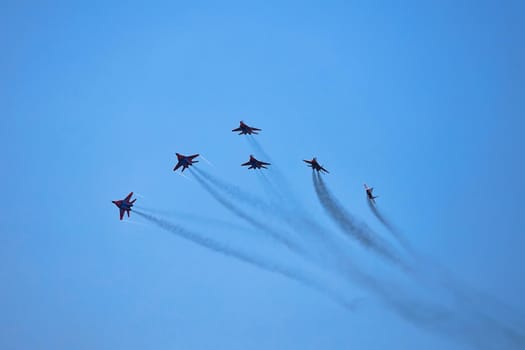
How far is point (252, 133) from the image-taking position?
114 feet

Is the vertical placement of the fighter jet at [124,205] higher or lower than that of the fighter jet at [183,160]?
lower

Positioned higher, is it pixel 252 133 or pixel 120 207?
pixel 252 133

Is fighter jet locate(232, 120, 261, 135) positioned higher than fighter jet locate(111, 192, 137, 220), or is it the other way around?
fighter jet locate(232, 120, 261, 135)

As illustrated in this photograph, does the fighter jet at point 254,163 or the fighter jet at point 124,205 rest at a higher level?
the fighter jet at point 254,163

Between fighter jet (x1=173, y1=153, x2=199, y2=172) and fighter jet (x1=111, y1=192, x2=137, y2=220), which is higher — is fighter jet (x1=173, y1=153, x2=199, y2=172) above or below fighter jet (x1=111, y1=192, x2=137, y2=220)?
above

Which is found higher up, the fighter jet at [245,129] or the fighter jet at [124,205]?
the fighter jet at [245,129]

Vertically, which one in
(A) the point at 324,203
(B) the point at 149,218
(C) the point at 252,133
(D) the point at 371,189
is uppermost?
(C) the point at 252,133

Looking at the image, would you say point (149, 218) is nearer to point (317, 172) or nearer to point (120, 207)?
point (120, 207)

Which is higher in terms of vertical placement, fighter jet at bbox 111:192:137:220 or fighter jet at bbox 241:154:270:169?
fighter jet at bbox 241:154:270:169

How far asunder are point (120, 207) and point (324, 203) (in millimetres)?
20263

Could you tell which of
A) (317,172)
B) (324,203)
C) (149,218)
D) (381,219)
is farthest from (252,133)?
(381,219)

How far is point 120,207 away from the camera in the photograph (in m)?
34.0

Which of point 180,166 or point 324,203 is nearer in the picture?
point 324,203

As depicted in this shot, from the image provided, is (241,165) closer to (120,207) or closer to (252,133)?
(252,133)
